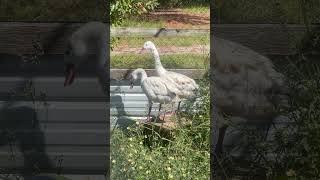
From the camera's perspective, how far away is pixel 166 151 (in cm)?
263

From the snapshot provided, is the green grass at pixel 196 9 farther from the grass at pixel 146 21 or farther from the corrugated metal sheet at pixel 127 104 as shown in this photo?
the corrugated metal sheet at pixel 127 104

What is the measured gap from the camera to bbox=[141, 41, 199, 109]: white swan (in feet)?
8.96

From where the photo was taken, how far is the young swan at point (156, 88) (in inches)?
108

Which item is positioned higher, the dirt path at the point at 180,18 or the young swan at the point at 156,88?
the dirt path at the point at 180,18

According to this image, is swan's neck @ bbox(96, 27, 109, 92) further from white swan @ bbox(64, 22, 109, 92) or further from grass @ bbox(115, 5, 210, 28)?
grass @ bbox(115, 5, 210, 28)

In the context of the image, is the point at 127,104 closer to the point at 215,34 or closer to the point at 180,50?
the point at 180,50

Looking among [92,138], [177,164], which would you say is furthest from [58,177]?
[177,164]

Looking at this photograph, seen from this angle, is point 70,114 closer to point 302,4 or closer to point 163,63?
point 163,63

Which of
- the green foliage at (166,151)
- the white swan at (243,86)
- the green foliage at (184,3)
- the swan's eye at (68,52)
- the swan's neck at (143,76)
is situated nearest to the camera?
the white swan at (243,86)

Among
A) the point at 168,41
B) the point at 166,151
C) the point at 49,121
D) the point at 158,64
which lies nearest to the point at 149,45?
the point at 158,64

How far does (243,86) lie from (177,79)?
1.53 feet

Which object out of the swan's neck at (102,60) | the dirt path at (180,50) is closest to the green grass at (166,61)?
the dirt path at (180,50)

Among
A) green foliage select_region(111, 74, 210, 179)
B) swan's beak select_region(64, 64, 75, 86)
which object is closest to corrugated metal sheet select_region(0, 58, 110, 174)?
swan's beak select_region(64, 64, 75, 86)

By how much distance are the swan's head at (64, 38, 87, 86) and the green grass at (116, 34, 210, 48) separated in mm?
455
